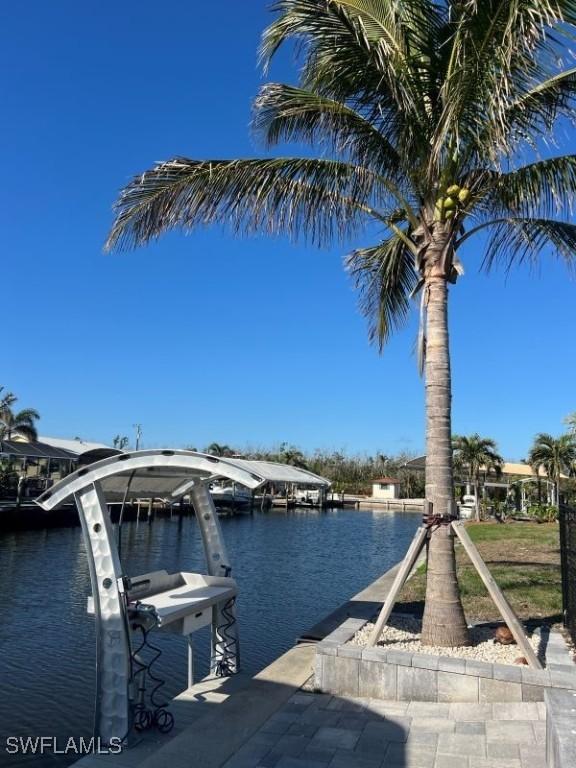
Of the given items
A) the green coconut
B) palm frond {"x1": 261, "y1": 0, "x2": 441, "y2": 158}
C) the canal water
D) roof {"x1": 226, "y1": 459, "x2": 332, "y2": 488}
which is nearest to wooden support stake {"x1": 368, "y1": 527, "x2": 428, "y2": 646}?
roof {"x1": 226, "y1": 459, "x2": 332, "y2": 488}

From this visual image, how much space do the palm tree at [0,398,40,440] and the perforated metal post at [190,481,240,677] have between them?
4583 centimetres

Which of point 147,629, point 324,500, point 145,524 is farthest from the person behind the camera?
point 324,500

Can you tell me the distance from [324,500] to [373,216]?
63.6 meters

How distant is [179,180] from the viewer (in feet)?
24.7

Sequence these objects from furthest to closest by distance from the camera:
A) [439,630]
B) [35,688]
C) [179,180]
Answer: [35,688], [179,180], [439,630]

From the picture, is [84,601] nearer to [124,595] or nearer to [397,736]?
[124,595]

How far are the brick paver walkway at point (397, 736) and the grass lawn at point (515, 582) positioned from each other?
154 inches

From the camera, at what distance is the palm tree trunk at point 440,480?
6.59 meters

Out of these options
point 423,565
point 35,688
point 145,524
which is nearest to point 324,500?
point 145,524

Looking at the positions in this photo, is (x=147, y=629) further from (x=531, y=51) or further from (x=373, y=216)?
(x=531, y=51)

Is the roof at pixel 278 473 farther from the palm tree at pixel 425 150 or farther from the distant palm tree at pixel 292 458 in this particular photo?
the distant palm tree at pixel 292 458

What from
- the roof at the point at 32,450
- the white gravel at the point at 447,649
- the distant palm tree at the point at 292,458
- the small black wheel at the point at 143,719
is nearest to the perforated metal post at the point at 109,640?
the small black wheel at the point at 143,719

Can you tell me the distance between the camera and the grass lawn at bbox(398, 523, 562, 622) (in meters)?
9.98

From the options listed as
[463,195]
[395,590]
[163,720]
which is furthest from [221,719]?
[463,195]
